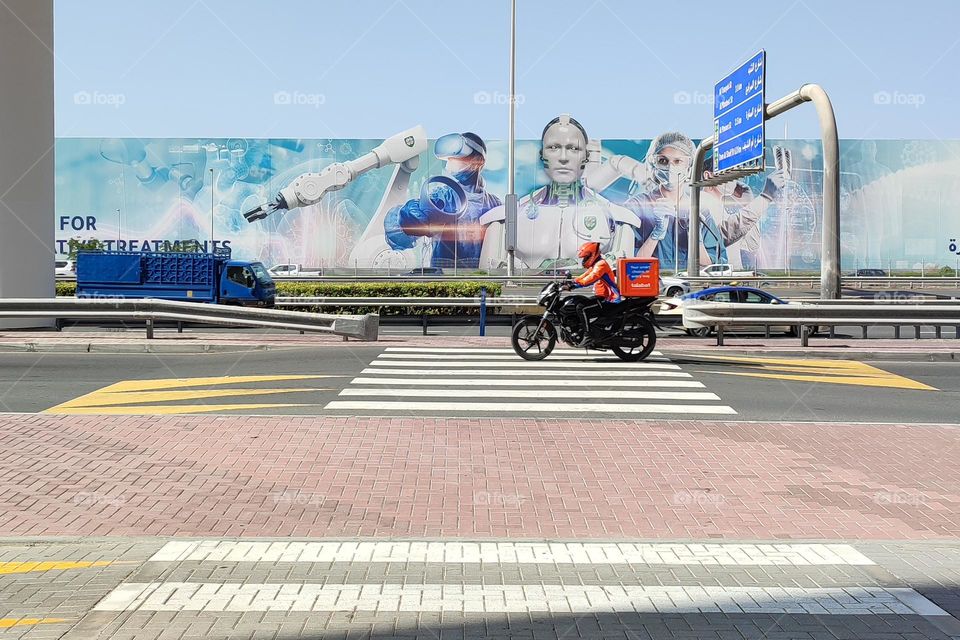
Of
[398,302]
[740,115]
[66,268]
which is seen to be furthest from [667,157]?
[398,302]

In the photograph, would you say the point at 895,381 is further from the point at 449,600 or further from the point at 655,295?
the point at 449,600

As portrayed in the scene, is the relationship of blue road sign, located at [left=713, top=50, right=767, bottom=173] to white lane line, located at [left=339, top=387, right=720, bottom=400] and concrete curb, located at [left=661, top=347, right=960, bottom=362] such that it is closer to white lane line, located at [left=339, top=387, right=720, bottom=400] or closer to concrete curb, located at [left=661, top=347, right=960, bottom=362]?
concrete curb, located at [left=661, top=347, right=960, bottom=362]

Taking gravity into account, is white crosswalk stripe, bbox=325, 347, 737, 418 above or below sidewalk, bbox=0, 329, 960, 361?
below

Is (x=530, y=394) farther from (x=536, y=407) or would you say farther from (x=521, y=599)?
(x=521, y=599)

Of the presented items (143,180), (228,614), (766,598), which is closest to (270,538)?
(228,614)

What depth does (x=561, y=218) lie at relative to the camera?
76.9 metres

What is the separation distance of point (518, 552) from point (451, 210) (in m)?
71.9

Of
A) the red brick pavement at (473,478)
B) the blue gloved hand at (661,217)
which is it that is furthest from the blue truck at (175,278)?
the blue gloved hand at (661,217)

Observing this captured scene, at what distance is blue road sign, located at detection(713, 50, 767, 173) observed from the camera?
2756 centimetres

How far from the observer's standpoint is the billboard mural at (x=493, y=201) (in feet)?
251

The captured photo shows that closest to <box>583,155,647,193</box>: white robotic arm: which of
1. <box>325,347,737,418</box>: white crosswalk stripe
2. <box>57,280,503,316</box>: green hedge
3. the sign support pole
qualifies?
<box>57,280,503,316</box>: green hedge

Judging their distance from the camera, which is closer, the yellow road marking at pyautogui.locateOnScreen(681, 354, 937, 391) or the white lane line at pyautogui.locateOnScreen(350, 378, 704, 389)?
the white lane line at pyautogui.locateOnScreen(350, 378, 704, 389)

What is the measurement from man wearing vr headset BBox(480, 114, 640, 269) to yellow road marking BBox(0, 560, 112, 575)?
6976 cm

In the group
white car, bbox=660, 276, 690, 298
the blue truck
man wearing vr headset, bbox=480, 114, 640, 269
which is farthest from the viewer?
man wearing vr headset, bbox=480, 114, 640, 269
